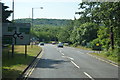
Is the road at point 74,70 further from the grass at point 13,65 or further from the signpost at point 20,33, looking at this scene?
the signpost at point 20,33

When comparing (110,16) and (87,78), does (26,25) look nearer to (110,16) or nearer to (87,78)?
(110,16)

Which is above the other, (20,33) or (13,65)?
(20,33)

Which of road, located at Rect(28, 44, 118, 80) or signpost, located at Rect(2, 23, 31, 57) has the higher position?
signpost, located at Rect(2, 23, 31, 57)

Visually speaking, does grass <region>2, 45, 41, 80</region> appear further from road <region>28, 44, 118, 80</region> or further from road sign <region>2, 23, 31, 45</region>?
road sign <region>2, 23, 31, 45</region>

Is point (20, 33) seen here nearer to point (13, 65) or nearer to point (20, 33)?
point (20, 33)

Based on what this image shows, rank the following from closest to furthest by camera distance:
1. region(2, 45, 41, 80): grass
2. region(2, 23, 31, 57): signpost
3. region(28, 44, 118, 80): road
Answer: region(2, 45, 41, 80): grass
region(28, 44, 118, 80): road
region(2, 23, 31, 57): signpost

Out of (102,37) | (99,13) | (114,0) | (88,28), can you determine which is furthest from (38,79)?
(88,28)

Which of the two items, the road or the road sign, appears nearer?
the road

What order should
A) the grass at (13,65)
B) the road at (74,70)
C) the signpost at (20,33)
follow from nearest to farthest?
the grass at (13,65) → the road at (74,70) → the signpost at (20,33)

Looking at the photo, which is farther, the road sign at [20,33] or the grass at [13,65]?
the road sign at [20,33]

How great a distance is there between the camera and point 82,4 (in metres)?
39.2

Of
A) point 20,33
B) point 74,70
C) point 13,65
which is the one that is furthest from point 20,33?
point 74,70

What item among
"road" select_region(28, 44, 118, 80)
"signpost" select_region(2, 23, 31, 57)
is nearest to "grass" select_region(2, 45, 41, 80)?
"road" select_region(28, 44, 118, 80)

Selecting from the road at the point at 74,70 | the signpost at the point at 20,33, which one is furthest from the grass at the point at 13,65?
the signpost at the point at 20,33
